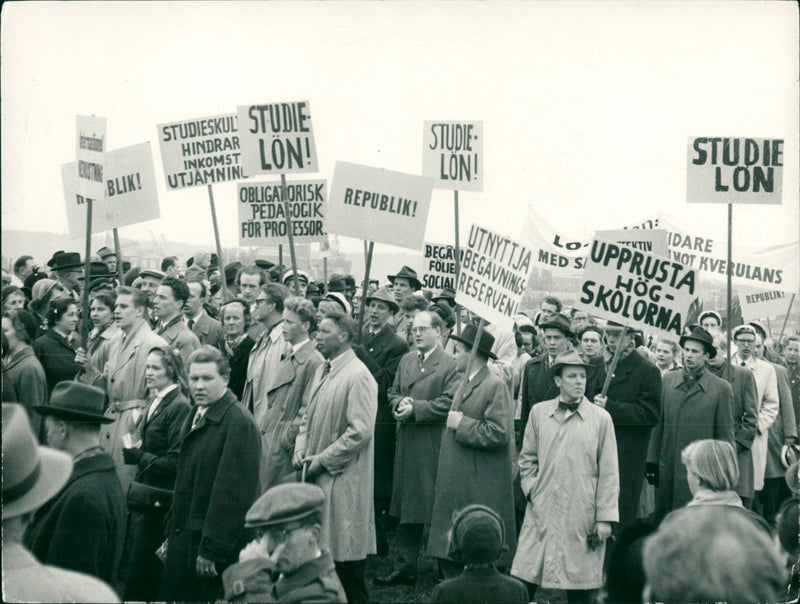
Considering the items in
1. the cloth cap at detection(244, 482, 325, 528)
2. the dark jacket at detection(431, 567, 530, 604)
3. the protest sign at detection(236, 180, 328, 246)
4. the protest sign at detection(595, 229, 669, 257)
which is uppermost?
the protest sign at detection(236, 180, 328, 246)

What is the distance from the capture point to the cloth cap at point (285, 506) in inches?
197

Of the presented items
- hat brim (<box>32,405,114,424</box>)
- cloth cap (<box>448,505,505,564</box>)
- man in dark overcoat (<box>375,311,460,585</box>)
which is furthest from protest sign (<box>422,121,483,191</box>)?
cloth cap (<box>448,505,505,564</box>)

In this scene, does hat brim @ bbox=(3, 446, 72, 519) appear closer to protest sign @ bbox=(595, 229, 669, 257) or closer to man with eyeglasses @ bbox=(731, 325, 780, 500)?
protest sign @ bbox=(595, 229, 669, 257)

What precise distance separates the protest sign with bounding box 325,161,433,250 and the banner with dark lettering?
6055 mm

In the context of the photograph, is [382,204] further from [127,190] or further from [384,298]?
[127,190]

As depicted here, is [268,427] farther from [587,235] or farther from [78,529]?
[587,235]

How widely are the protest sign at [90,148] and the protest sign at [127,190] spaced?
49.5 inches

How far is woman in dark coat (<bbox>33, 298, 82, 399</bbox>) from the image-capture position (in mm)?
9148

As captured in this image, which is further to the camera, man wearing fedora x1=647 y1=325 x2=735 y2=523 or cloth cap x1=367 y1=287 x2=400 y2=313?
cloth cap x1=367 y1=287 x2=400 y2=313

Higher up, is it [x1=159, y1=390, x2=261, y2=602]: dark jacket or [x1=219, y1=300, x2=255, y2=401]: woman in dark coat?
[x1=219, y1=300, x2=255, y2=401]: woman in dark coat

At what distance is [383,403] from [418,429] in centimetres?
65

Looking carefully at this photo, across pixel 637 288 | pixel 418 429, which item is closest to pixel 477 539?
pixel 418 429

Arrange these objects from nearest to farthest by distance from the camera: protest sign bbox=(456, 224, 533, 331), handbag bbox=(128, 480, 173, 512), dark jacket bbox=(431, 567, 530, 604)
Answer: dark jacket bbox=(431, 567, 530, 604) < handbag bbox=(128, 480, 173, 512) < protest sign bbox=(456, 224, 533, 331)

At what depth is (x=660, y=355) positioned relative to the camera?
11.8 m
